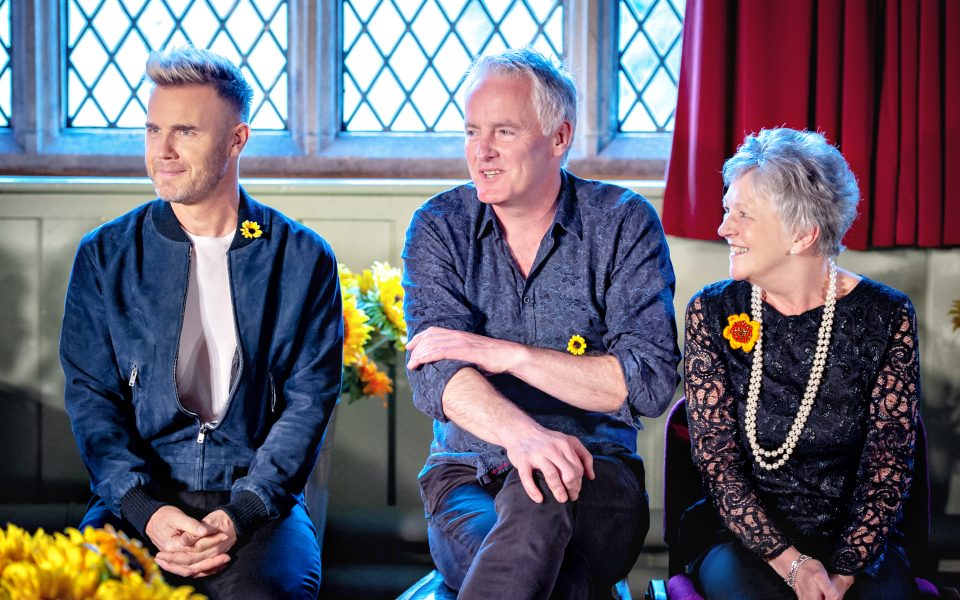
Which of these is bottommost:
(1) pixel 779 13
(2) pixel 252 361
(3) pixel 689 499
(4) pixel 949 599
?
(4) pixel 949 599

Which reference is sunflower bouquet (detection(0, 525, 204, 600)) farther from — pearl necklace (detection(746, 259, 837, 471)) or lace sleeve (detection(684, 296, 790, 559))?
pearl necklace (detection(746, 259, 837, 471))

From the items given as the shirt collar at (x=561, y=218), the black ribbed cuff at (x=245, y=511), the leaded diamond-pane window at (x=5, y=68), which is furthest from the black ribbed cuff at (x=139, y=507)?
A: the leaded diamond-pane window at (x=5, y=68)

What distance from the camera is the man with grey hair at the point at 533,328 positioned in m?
1.83

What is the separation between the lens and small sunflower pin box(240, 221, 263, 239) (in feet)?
7.02

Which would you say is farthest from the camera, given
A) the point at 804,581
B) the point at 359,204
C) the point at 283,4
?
the point at 283,4

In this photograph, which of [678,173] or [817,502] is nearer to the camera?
[817,502]

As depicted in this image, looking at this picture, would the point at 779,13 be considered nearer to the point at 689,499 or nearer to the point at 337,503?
the point at 689,499

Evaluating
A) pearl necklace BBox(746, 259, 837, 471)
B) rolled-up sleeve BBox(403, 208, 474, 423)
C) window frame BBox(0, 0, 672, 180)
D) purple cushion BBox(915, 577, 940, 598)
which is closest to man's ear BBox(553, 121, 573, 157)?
rolled-up sleeve BBox(403, 208, 474, 423)

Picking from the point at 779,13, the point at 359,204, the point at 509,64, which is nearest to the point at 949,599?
the point at 509,64

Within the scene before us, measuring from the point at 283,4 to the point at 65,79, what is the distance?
84cm

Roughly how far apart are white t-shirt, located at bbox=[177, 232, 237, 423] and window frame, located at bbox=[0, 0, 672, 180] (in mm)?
1385

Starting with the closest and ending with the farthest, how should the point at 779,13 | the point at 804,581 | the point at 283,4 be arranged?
the point at 804,581 → the point at 779,13 → the point at 283,4

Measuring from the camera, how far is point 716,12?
9.91ft

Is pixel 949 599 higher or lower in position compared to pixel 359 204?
lower
